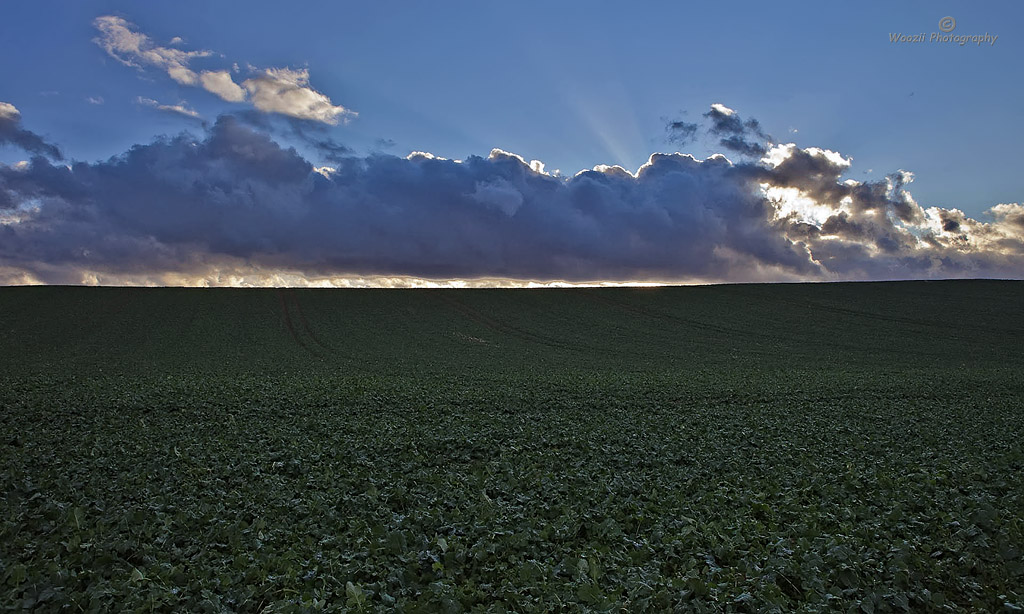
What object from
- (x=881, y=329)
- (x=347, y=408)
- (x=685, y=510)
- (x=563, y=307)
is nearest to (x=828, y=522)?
(x=685, y=510)

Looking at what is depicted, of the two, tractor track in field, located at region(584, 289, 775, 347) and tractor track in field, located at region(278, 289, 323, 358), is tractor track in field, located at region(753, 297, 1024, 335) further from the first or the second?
tractor track in field, located at region(278, 289, 323, 358)

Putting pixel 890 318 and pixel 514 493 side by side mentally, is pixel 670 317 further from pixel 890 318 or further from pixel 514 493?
pixel 514 493

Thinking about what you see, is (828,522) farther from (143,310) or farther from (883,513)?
(143,310)

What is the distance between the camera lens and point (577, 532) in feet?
31.0

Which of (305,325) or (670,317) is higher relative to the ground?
(670,317)

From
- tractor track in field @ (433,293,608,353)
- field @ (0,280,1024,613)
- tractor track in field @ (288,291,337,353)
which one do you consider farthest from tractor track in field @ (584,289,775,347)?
tractor track in field @ (288,291,337,353)

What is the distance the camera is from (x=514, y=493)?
11445mm

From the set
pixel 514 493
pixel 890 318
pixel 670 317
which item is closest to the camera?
pixel 514 493

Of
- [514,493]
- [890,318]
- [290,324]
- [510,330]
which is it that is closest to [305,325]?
[290,324]

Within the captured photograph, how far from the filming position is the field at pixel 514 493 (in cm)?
759

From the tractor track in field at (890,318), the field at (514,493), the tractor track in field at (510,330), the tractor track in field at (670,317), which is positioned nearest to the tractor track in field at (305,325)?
the tractor track in field at (510,330)

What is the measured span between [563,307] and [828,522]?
69.6 meters

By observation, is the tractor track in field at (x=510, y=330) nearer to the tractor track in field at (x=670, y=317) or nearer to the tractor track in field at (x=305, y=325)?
the tractor track in field at (x=670, y=317)

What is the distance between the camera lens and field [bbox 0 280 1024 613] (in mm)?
7594
